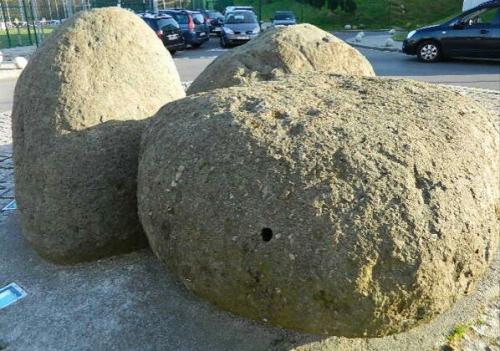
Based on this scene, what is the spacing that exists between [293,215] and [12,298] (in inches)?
84.4

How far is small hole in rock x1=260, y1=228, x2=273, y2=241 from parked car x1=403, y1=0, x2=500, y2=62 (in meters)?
13.4

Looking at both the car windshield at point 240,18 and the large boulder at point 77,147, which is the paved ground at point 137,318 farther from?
the car windshield at point 240,18

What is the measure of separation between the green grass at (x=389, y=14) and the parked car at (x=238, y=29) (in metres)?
10.6

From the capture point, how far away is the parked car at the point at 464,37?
13.4m

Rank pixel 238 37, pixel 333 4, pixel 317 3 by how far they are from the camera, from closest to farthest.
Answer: pixel 238 37, pixel 333 4, pixel 317 3

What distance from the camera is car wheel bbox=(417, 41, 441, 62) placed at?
1432cm

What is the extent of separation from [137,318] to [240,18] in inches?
750

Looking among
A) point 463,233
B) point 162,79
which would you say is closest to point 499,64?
point 162,79

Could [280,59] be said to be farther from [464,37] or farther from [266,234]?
[464,37]

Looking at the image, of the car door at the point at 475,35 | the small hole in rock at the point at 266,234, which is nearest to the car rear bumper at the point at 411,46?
the car door at the point at 475,35

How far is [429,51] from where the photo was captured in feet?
47.3

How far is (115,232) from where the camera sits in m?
3.47

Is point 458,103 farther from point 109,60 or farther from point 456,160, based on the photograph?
point 109,60

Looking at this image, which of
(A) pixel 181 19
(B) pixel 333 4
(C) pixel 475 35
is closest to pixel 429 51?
(C) pixel 475 35
